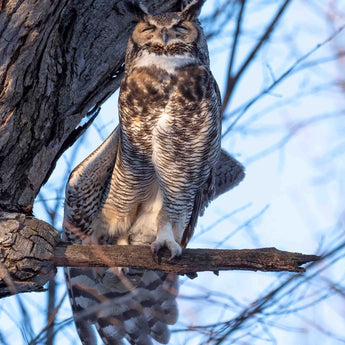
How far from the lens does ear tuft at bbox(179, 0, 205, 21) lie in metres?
2.57

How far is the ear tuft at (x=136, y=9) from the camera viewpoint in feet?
8.22

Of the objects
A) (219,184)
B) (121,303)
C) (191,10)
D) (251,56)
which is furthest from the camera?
(219,184)

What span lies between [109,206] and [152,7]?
1.02 meters

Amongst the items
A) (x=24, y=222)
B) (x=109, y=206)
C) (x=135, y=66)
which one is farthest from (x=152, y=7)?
(x=24, y=222)

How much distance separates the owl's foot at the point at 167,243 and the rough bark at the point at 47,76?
569 mm

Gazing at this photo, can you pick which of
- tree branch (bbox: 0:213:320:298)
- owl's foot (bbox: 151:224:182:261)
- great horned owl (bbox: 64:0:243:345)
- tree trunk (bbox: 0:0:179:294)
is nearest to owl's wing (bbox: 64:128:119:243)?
great horned owl (bbox: 64:0:243:345)

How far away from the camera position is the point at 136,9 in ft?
8.28

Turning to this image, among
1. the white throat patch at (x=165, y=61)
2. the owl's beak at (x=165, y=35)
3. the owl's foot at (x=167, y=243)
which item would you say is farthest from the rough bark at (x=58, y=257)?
the owl's beak at (x=165, y=35)

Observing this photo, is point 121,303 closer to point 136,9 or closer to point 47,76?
point 47,76

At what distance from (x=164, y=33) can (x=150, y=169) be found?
2.10ft

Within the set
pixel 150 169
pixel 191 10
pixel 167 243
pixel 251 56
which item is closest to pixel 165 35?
pixel 191 10

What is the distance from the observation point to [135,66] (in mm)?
2521

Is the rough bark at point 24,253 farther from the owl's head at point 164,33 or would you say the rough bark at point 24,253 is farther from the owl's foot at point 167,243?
the owl's head at point 164,33

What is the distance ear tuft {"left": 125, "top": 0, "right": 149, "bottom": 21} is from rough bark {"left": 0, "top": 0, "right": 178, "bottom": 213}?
1.4 inches
